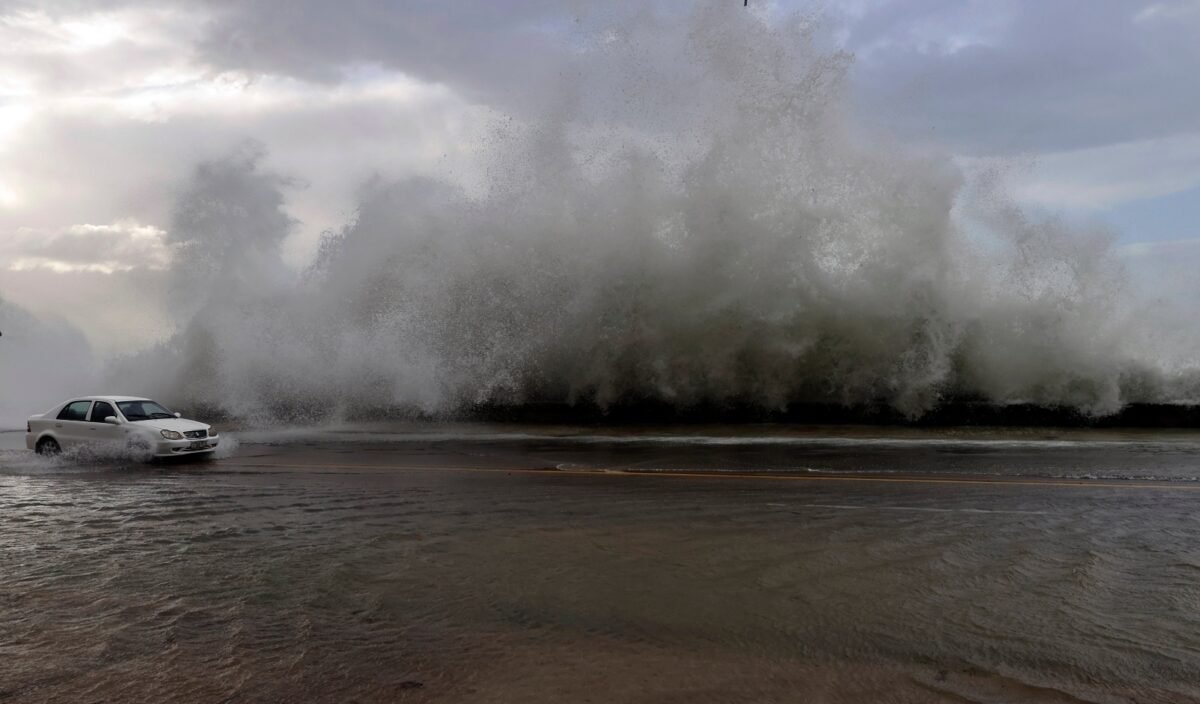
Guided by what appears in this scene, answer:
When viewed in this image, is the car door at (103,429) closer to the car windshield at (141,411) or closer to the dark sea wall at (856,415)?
the car windshield at (141,411)

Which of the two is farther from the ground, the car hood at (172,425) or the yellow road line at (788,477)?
the car hood at (172,425)

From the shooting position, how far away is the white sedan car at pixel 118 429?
15.2m

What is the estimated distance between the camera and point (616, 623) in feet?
16.9

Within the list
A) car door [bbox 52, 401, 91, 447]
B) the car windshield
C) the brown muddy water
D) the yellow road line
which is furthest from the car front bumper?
the brown muddy water

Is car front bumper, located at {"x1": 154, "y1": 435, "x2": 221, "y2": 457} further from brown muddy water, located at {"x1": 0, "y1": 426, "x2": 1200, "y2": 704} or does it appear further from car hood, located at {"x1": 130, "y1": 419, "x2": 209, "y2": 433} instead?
brown muddy water, located at {"x1": 0, "y1": 426, "x2": 1200, "y2": 704}

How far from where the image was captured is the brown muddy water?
4.29 meters

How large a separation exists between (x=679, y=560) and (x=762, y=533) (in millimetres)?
1214

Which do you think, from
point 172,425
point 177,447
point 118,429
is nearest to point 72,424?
point 118,429

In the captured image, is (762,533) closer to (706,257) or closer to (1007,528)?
(1007,528)

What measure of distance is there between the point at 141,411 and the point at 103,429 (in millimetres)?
841

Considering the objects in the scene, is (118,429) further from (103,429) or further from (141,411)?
(141,411)

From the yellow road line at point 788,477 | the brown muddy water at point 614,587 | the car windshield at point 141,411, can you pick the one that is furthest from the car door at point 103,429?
the yellow road line at point 788,477

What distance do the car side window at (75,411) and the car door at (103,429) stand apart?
0.78 feet

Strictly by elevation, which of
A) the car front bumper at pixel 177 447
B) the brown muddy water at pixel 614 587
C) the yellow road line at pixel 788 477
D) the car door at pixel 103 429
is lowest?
the brown muddy water at pixel 614 587
